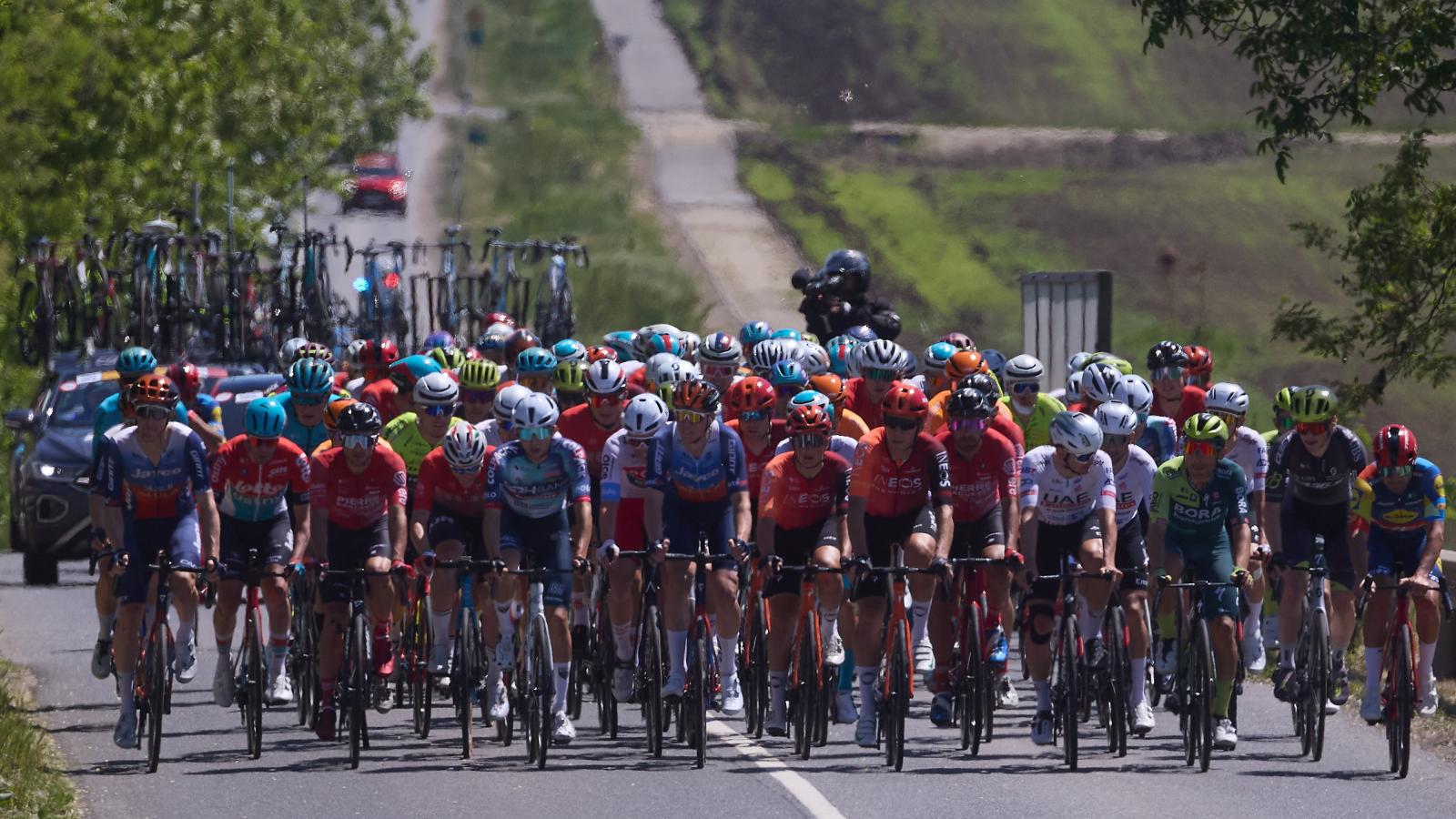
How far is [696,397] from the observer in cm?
1430

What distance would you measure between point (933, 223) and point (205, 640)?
3440cm

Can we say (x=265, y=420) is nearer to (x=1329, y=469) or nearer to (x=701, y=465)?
(x=701, y=465)

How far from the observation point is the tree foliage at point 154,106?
3241 centimetres

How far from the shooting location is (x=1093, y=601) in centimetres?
1423

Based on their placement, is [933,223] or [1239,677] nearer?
[1239,677]

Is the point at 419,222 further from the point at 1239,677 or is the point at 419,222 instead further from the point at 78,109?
the point at 1239,677

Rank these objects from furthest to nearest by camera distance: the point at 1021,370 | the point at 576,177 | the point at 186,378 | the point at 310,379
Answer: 1. the point at 576,177
2. the point at 1021,370
3. the point at 186,378
4. the point at 310,379

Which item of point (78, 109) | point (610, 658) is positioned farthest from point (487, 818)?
point (78, 109)

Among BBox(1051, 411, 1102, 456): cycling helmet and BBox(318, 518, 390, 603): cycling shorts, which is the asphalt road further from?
BBox(1051, 411, 1102, 456): cycling helmet

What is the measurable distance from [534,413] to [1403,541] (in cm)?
467

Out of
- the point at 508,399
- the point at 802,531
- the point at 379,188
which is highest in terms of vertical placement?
the point at 379,188

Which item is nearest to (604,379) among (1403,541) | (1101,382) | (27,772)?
(1101,382)

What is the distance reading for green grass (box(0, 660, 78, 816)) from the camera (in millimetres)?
12242

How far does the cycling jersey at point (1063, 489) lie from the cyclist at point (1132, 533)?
172 millimetres
